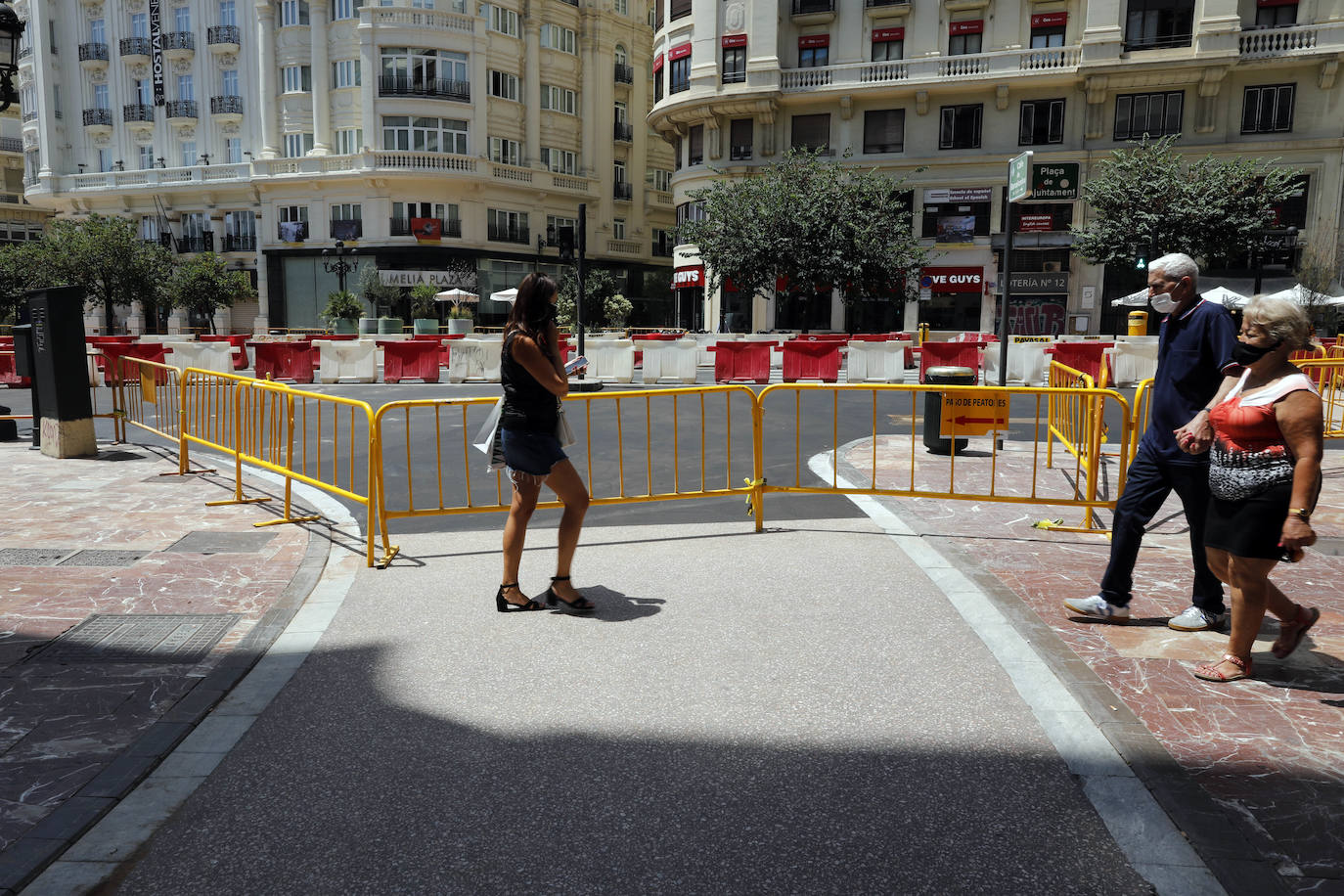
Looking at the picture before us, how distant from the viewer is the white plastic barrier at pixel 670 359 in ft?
77.6

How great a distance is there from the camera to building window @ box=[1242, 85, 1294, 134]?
39.6 meters

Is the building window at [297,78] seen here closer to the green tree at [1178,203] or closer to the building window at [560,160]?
the building window at [560,160]

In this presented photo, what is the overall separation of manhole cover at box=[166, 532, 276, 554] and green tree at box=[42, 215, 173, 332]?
45357 millimetres

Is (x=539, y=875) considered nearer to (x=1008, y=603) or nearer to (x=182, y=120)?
(x=1008, y=603)

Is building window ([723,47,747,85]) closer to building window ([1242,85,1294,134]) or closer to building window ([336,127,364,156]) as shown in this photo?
building window ([336,127,364,156])

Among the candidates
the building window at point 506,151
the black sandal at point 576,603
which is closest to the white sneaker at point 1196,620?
the black sandal at point 576,603

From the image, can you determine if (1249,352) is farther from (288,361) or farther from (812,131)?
(812,131)

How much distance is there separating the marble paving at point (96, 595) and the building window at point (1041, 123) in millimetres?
40583

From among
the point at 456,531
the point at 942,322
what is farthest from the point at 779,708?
the point at 942,322

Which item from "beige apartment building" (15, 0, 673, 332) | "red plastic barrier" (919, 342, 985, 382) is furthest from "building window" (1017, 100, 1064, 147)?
"beige apartment building" (15, 0, 673, 332)

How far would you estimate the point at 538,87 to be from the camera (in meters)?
53.9

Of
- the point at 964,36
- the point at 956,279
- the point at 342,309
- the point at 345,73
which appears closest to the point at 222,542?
the point at 342,309

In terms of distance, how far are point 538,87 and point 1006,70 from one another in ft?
83.5

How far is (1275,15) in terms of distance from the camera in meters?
39.3
